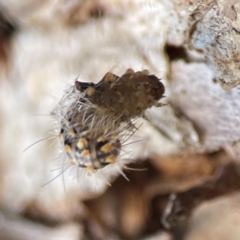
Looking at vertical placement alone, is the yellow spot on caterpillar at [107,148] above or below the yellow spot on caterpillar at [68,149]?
below

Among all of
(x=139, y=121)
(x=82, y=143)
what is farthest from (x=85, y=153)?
(x=139, y=121)

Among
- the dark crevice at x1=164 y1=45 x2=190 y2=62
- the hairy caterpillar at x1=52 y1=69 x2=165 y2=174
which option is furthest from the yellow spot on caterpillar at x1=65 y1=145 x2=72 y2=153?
the dark crevice at x1=164 y1=45 x2=190 y2=62

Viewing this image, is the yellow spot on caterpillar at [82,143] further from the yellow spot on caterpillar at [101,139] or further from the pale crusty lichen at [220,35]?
the pale crusty lichen at [220,35]

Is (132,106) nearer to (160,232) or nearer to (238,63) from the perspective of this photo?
(238,63)

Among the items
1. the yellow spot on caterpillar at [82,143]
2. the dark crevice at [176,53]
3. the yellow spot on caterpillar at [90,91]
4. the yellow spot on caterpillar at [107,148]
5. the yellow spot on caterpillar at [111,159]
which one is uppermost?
the dark crevice at [176,53]

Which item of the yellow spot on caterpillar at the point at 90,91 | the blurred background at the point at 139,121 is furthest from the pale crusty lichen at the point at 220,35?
the yellow spot on caterpillar at the point at 90,91

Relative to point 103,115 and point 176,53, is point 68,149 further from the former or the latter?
point 176,53

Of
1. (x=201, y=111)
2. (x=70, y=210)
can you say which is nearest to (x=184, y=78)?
(x=201, y=111)
